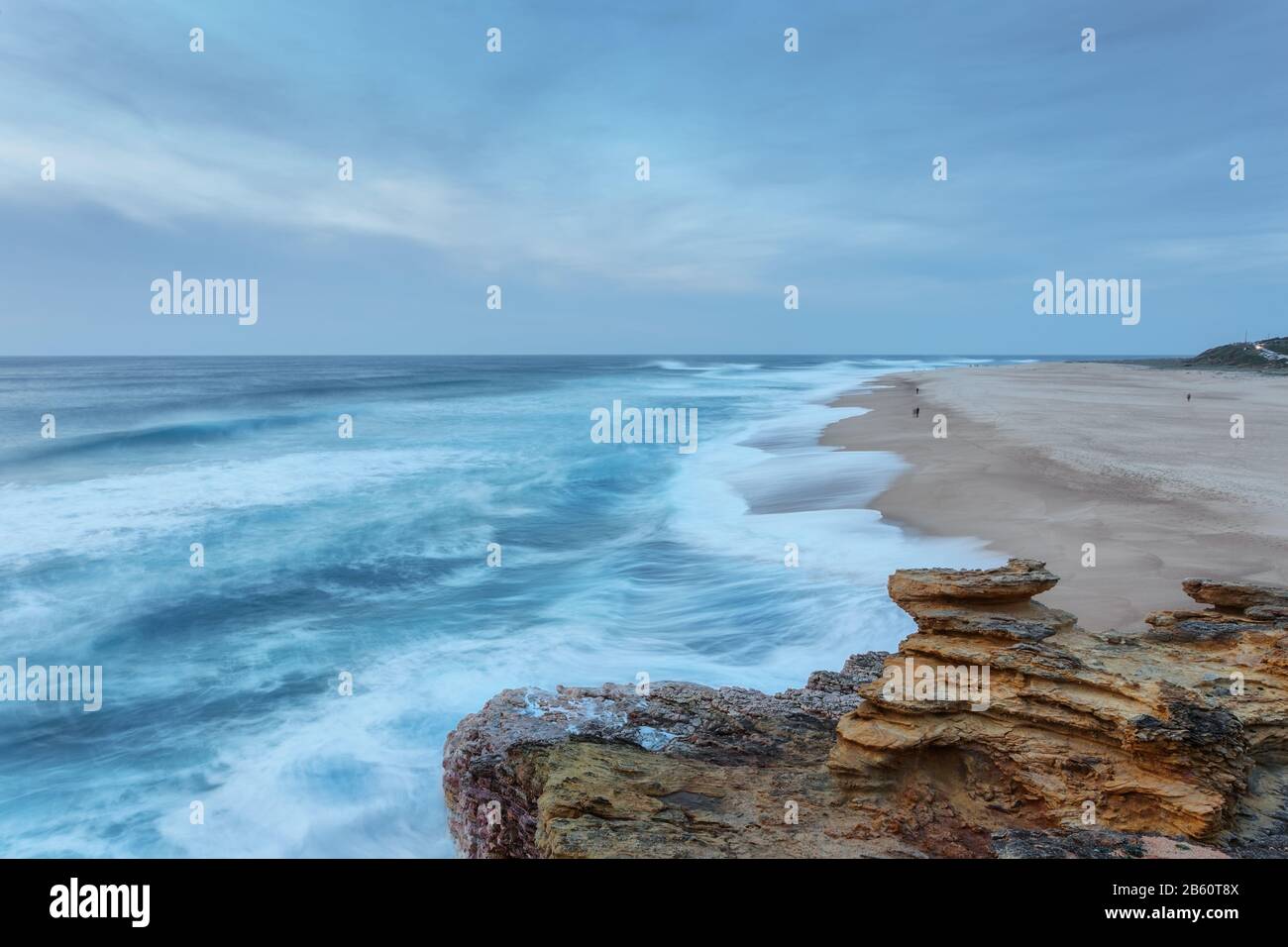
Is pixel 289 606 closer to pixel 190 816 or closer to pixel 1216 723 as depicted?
pixel 190 816

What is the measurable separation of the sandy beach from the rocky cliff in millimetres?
4406

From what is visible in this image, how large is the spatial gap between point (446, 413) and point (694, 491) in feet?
126

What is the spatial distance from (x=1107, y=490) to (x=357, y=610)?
17712mm

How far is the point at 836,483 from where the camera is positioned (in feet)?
73.0

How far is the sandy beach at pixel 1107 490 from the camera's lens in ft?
37.6

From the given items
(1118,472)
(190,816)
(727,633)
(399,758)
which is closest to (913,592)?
(727,633)
